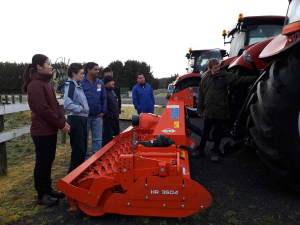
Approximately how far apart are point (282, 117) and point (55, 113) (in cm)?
212

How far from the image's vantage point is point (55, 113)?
7.95 feet

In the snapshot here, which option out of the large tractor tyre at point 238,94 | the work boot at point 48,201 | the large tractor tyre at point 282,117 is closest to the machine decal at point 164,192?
the large tractor tyre at point 282,117

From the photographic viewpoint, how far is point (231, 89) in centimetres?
326

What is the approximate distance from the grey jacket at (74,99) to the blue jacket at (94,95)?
17.8 inches

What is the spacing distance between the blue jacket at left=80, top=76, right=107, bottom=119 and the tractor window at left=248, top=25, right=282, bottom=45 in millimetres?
3198

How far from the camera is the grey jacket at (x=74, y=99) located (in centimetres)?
272

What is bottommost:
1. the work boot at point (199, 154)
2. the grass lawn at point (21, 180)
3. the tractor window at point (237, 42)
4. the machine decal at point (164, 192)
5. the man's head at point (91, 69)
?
the grass lawn at point (21, 180)

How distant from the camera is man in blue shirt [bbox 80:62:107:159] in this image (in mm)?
3316

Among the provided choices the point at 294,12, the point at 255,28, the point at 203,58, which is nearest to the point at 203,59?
the point at 203,58

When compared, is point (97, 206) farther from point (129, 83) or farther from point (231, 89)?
point (129, 83)

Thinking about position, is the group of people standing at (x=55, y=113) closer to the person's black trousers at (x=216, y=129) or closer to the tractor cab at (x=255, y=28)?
the person's black trousers at (x=216, y=129)

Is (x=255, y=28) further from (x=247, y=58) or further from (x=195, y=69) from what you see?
(x=195, y=69)

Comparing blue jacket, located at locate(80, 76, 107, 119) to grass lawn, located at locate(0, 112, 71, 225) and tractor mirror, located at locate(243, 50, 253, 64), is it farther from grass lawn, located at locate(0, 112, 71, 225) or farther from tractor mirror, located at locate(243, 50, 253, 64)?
tractor mirror, located at locate(243, 50, 253, 64)

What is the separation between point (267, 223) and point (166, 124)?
57.5 inches
